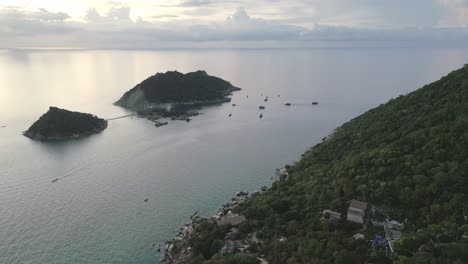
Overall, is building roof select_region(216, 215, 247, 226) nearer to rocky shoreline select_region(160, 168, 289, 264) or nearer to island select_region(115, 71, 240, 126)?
rocky shoreline select_region(160, 168, 289, 264)

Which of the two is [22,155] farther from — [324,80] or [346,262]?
[324,80]

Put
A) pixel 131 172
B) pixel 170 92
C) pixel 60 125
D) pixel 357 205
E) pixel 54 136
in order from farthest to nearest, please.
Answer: pixel 170 92, pixel 60 125, pixel 54 136, pixel 131 172, pixel 357 205

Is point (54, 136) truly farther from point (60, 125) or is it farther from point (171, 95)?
point (171, 95)

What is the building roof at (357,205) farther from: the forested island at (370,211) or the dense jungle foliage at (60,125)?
the dense jungle foliage at (60,125)

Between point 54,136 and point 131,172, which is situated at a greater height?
point 54,136

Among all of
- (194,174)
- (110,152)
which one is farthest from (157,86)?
(194,174)

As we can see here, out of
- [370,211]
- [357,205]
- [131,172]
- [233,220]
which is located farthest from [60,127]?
[370,211]

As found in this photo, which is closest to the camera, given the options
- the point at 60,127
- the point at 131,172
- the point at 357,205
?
the point at 357,205

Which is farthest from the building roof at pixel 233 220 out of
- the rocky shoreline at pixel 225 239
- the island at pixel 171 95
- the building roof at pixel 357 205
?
the island at pixel 171 95
